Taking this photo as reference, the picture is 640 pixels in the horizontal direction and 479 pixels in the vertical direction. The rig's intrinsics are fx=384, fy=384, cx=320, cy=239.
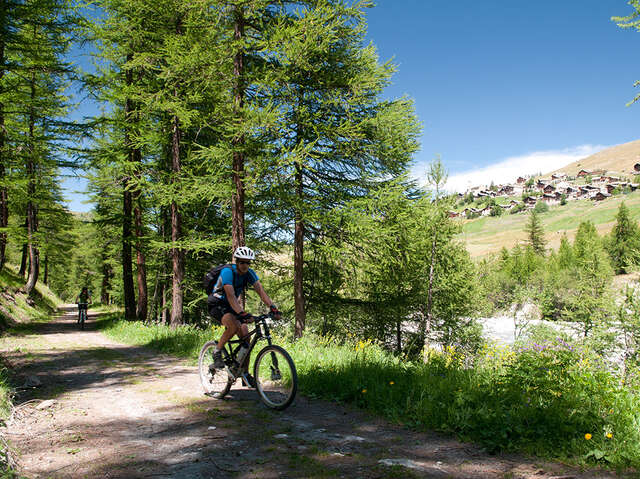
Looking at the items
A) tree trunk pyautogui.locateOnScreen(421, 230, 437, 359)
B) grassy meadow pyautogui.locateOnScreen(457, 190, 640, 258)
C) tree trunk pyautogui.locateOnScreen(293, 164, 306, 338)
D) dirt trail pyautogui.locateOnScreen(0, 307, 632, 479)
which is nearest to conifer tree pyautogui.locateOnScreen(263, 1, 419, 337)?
tree trunk pyautogui.locateOnScreen(293, 164, 306, 338)

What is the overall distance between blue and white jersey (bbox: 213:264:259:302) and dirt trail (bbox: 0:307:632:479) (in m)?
1.70

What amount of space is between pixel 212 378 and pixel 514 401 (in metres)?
4.60

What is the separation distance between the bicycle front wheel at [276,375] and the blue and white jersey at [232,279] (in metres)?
1.04

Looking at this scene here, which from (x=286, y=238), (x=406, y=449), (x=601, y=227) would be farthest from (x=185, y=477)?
(x=601, y=227)

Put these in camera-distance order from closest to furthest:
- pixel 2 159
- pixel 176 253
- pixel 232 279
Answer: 1. pixel 232 279
2. pixel 176 253
3. pixel 2 159

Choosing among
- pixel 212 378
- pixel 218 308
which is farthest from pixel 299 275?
pixel 218 308

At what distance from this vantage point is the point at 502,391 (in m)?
4.64

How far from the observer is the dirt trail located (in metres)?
3.57

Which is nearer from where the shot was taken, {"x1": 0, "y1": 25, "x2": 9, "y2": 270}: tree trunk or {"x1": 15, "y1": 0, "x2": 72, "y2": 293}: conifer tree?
{"x1": 0, "y1": 25, "x2": 9, "y2": 270}: tree trunk

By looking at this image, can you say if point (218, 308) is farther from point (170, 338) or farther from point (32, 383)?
point (170, 338)

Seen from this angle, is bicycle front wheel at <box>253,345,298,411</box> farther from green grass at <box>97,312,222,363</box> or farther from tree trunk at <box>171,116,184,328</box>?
tree trunk at <box>171,116,184,328</box>

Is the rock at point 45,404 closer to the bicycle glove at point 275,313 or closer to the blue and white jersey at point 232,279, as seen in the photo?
the blue and white jersey at point 232,279

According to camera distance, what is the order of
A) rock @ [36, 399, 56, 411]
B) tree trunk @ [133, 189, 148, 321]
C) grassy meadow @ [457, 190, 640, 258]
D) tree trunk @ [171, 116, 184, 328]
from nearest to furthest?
1. rock @ [36, 399, 56, 411]
2. tree trunk @ [171, 116, 184, 328]
3. tree trunk @ [133, 189, 148, 321]
4. grassy meadow @ [457, 190, 640, 258]

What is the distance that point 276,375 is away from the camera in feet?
20.1
